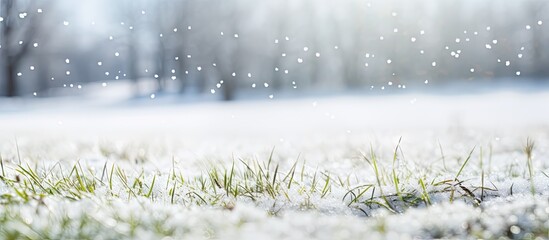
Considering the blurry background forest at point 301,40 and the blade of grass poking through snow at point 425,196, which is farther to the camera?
the blurry background forest at point 301,40

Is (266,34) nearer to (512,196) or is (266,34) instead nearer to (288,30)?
(288,30)

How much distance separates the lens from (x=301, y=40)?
109 ft

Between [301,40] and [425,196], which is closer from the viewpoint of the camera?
[425,196]

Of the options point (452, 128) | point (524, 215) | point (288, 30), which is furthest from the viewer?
point (288, 30)

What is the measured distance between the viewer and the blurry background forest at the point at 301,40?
27.4 metres

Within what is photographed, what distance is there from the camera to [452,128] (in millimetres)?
7156

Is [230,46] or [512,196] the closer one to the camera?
[512,196]

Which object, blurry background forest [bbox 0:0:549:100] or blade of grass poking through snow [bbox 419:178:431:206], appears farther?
blurry background forest [bbox 0:0:549:100]

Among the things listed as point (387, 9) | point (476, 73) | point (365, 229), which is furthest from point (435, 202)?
point (476, 73)

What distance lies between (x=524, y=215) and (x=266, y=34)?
30.1 m

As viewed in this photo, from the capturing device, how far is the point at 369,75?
1378 inches

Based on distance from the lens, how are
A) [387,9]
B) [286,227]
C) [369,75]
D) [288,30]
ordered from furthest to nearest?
[369,75] < [288,30] < [387,9] < [286,227]

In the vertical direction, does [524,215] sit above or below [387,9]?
below

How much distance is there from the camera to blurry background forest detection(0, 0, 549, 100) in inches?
1078
